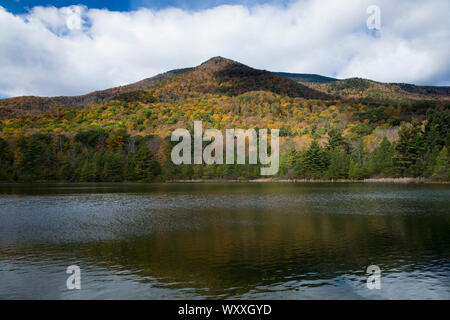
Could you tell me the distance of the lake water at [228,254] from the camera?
10906mm

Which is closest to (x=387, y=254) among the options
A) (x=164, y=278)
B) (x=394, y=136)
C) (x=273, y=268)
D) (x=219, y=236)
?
(x=273, y=268)

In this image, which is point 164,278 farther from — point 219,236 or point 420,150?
point 420,150

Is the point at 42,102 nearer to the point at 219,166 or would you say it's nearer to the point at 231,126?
the point at 231,126

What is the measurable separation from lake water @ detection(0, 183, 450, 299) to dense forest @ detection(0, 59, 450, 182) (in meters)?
51.6

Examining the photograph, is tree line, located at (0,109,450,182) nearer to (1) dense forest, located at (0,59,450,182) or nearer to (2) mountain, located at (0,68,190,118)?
(1) dense forest, located at (0,59,450,182)

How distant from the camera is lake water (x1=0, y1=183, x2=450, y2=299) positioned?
1091cm

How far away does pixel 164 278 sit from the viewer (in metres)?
12.0

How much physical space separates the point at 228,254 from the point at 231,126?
118 m

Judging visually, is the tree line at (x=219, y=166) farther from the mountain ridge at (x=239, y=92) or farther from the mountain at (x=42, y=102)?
the mountain ridge at (x=239, y=92)

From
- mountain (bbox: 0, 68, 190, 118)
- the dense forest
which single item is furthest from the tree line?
mountain (bbox: 0, 68, 190, 118)

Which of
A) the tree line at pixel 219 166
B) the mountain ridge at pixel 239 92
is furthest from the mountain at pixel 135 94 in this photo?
the tree line at pixel 219 166

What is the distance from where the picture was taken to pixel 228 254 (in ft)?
49.5

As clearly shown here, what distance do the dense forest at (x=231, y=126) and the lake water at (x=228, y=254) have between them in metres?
51.6

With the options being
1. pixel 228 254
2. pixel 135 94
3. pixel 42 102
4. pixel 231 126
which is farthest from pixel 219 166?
pixel 42 102
